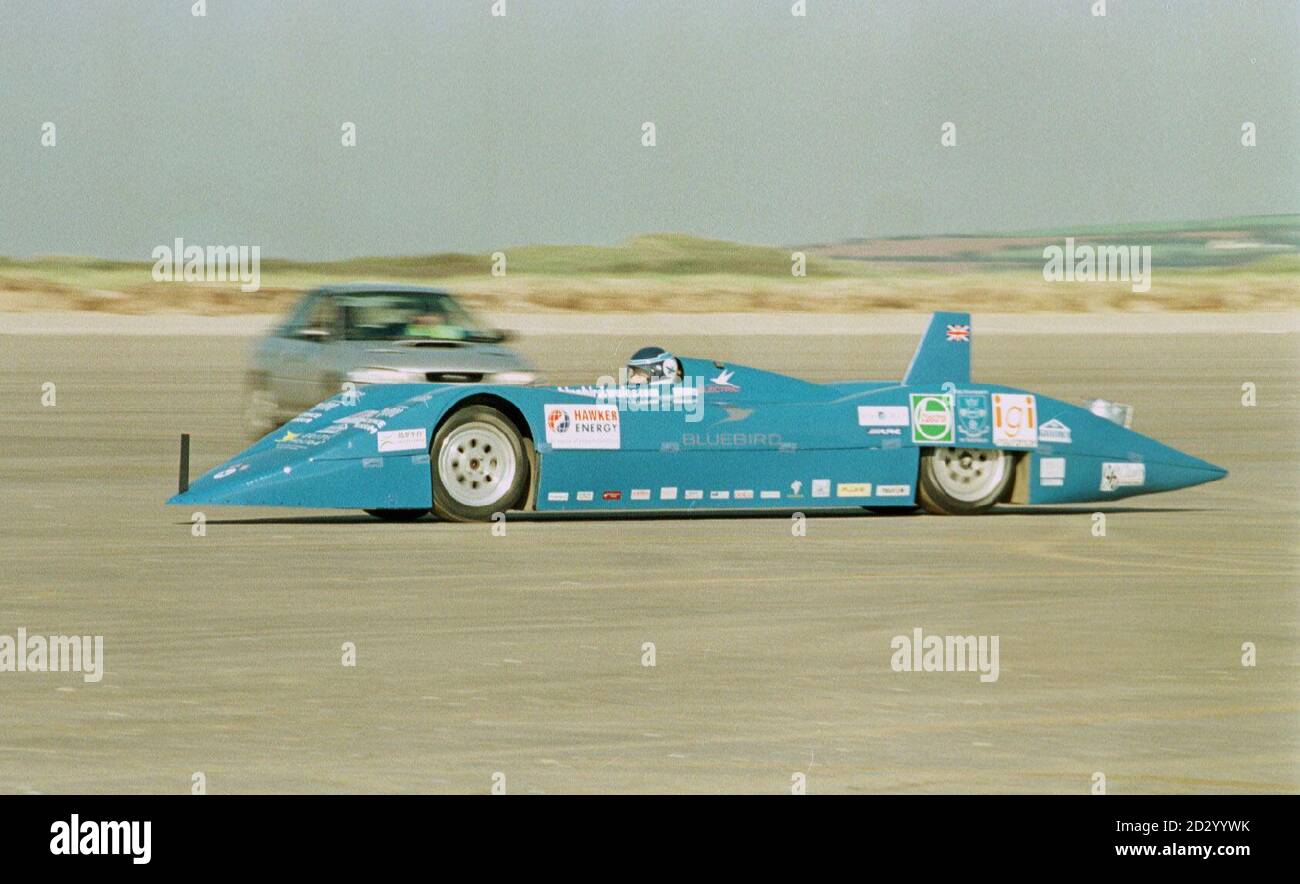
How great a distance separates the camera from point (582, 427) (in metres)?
14.5

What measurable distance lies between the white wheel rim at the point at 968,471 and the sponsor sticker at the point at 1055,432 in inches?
11.9

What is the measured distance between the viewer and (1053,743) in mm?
8203

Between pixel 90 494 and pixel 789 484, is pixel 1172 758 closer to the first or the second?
pixel 789 484

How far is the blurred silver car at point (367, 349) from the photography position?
1845 cm

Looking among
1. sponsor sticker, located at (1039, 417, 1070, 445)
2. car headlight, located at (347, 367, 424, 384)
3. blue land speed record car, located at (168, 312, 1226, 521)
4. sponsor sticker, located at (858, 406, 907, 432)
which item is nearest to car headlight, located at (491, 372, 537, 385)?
car headlight, located at (347, 367, 424, 384)

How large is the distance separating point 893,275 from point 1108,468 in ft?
224

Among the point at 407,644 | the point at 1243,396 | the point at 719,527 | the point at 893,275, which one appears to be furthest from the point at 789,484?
the point at 893,275

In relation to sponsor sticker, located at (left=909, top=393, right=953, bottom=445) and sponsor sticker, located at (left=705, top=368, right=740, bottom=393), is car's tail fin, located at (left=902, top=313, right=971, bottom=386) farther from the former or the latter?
sponsor sticker, located at (left=705, top=368, right=740, bottom=393)

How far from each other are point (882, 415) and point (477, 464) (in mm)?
2748

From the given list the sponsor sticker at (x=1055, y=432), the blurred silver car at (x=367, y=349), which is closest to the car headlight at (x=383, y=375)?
the blurred silver car at (x=367, y=349)

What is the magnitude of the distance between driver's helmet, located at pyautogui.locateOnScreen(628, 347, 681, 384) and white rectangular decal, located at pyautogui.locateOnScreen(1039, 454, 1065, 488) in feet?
8.87

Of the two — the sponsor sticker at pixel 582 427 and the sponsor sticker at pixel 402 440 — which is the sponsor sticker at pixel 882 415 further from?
the sponsor sticker at pixel 402 440

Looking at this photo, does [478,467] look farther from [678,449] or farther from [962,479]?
[962,479]

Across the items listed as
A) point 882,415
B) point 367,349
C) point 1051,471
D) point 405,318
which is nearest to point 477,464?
point 882,415
